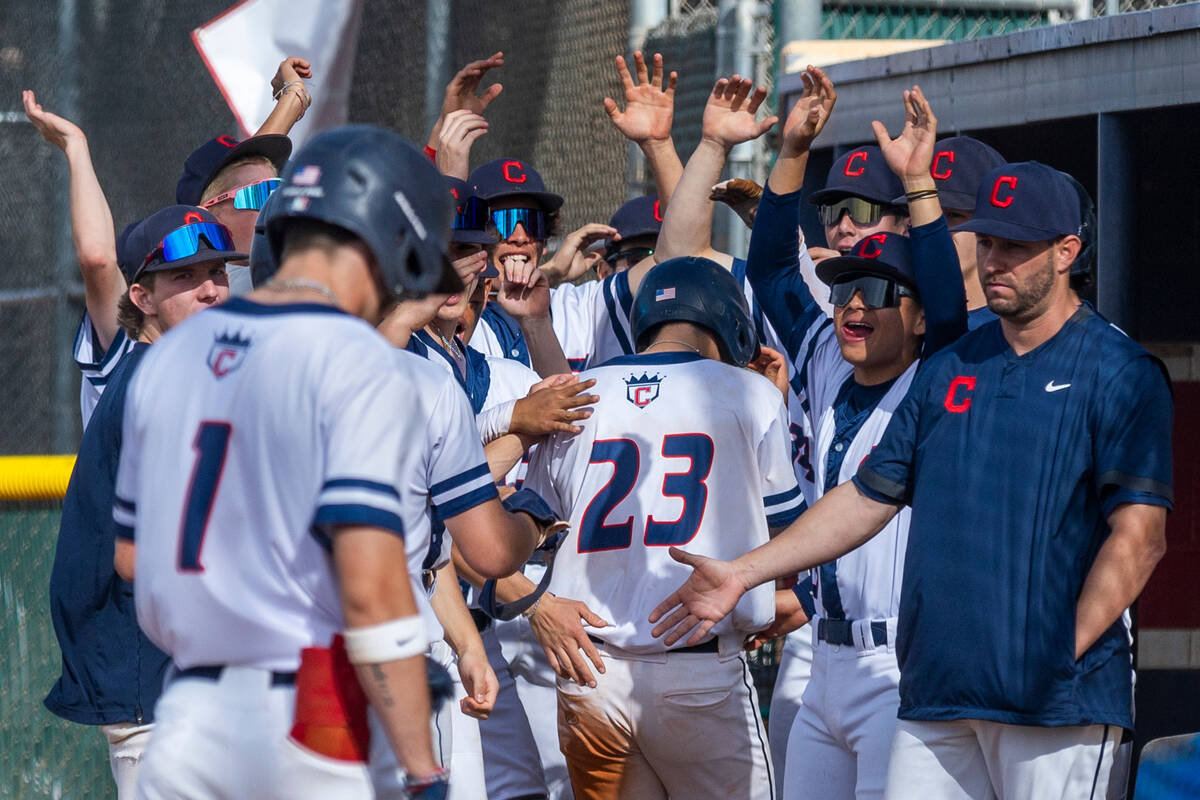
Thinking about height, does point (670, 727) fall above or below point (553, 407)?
below

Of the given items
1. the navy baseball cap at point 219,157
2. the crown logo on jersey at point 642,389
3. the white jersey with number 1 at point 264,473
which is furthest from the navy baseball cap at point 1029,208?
the navy baseball cap at point 219,157

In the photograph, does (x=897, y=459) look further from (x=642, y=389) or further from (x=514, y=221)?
(x=514, y=221)

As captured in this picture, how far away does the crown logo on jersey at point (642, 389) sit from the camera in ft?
12.1

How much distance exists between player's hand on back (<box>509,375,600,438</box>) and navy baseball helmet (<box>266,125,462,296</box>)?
44.4 inches

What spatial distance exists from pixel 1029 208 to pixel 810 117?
0.98 meters

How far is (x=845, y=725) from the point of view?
3.63 m

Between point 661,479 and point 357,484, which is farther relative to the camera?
point 661,479

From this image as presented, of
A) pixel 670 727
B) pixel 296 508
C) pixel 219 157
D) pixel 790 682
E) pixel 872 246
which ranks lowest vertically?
pixel 790 682

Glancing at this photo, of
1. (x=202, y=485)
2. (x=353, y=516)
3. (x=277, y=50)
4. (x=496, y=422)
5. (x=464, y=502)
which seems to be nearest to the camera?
(x=353, y=516)

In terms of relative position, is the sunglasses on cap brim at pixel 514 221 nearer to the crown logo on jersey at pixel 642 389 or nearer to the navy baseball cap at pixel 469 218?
the navy baseball cap at pixel 469 218

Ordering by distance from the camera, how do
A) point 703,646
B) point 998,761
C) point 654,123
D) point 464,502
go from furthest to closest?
point 654,123
point 703,646
point 998,761
point 464,502

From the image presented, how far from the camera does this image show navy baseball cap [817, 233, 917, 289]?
12.5 ft

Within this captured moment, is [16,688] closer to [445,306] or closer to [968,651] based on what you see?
[445,306]

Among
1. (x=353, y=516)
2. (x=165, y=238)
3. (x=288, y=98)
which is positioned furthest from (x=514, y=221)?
(x=353, y=516)
